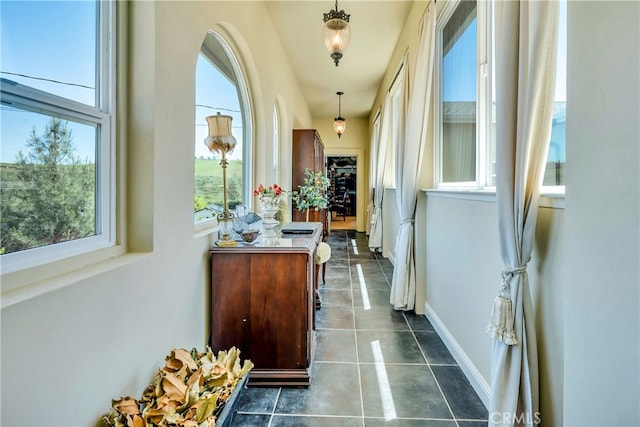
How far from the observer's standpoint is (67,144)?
1.13 metres

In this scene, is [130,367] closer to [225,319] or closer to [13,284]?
[13,284]

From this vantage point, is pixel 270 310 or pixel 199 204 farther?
pixel 199 204

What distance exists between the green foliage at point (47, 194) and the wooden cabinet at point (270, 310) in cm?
92

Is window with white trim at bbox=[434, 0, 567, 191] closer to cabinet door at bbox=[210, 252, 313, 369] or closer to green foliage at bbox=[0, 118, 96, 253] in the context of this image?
cabinet door at bbox=[210, 252, 313, 369]

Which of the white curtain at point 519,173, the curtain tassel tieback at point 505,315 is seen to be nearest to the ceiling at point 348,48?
the white curtain at point 519,173

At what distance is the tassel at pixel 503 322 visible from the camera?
4.28 feet

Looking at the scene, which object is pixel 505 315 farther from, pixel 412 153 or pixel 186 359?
pixel 412 153

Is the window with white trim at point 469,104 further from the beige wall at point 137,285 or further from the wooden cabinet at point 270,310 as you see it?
the beige wall at point 137,285

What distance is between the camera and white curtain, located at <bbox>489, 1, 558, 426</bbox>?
1.22 metres

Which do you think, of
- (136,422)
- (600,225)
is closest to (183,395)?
(136,422)

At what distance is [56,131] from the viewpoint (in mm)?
1092

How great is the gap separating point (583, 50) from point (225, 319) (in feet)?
6.77

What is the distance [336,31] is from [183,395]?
2.62 m

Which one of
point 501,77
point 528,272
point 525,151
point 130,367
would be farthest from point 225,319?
point 501,77
